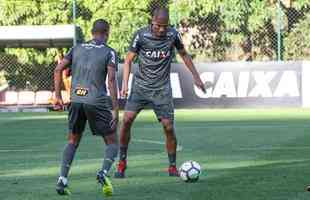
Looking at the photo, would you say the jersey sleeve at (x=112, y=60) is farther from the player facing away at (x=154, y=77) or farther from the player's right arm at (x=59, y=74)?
the player facing away at (x=154, y=77)

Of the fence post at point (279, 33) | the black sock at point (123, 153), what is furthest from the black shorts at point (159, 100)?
the fence post at point (279, 33)

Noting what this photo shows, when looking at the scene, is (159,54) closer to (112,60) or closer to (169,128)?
(169,128)

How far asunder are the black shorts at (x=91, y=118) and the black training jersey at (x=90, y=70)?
0.06 meters

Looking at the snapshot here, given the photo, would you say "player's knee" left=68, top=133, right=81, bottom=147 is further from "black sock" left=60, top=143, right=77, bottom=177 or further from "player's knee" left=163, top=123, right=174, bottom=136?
"player's knee" left=163, top=123, right=174, bottom=136

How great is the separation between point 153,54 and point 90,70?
158cm

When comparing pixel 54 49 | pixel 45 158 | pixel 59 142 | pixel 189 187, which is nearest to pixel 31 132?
pixel 59 142

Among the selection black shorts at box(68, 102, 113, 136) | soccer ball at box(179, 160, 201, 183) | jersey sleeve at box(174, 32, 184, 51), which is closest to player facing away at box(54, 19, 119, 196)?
black shorts at box(68, 102, 113, 136)

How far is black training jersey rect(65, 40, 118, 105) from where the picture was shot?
Answer: 9.48 meters

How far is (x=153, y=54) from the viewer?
429 inches

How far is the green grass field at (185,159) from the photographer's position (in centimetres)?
947

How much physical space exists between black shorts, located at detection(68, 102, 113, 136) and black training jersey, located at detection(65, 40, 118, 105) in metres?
0.06

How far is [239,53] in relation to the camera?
32.4 metres

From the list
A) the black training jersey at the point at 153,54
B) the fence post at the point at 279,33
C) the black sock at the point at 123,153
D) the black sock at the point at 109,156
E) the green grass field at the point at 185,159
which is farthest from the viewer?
the fence post at the point at 279,33

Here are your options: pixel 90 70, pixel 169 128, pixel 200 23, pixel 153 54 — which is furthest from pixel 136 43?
pixel 200 23
